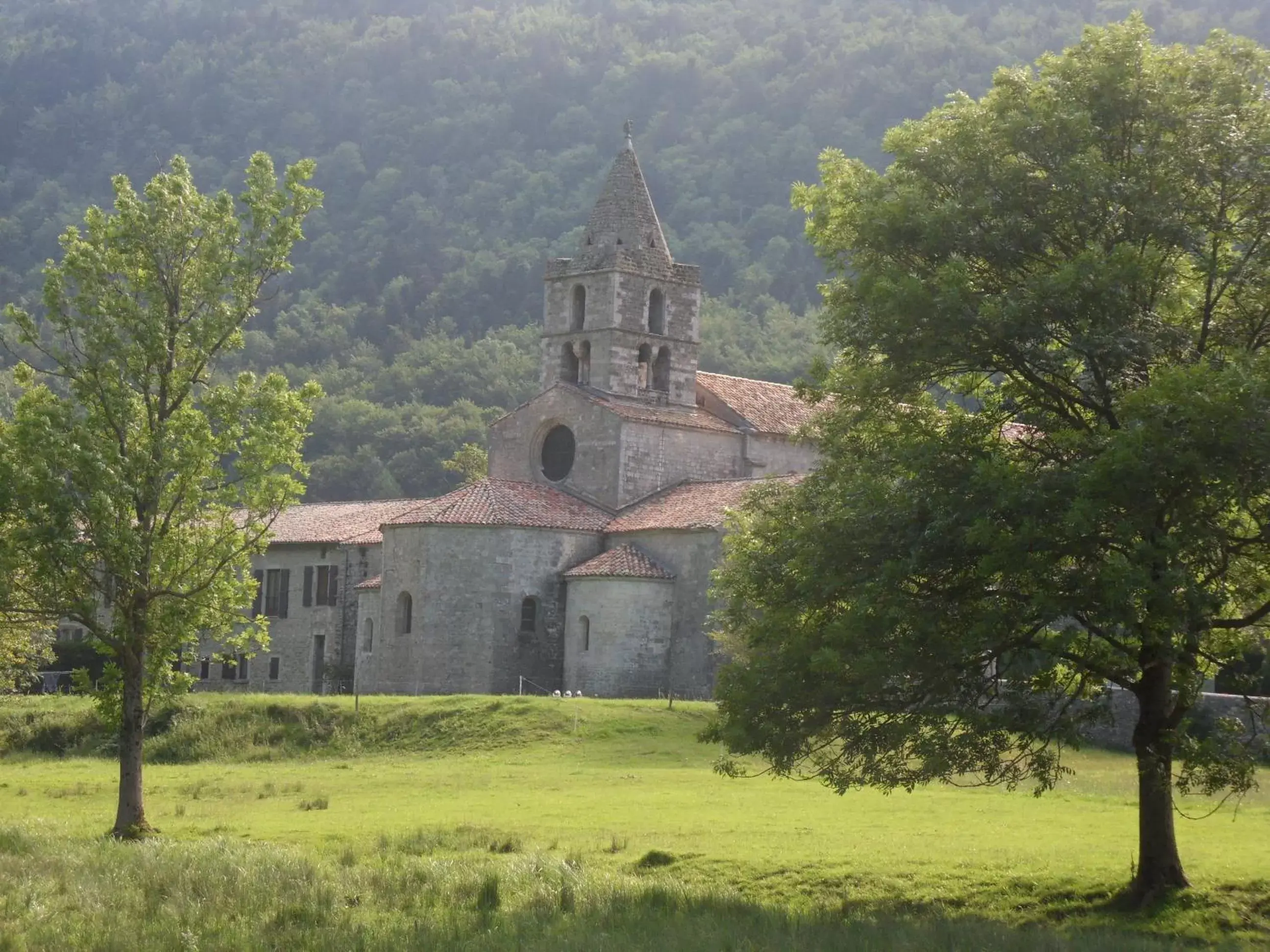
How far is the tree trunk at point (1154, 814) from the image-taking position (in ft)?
67.5

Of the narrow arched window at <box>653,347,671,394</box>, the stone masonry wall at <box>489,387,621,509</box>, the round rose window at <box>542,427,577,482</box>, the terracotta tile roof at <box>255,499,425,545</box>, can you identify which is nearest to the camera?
the stone masonry wall at <box>489,387,621,509</box>

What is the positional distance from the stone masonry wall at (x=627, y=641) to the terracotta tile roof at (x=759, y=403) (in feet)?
29.8

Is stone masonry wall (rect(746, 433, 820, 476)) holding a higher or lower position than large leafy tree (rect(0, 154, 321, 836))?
higher

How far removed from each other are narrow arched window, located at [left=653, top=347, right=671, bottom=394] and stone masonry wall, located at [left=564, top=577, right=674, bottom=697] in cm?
936

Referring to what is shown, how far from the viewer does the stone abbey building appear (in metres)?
48.9

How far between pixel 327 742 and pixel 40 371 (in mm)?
15254

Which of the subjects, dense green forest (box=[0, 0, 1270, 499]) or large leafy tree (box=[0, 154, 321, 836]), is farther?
dense green forest (box=[0, 0, 1270, 499])

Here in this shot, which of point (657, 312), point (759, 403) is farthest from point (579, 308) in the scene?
point (759, 403)

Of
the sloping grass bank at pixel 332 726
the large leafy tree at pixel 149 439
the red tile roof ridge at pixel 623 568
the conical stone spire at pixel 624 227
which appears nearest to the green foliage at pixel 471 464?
the conical stone spire at pixel 624 227

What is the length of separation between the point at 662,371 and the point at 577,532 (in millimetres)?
8183

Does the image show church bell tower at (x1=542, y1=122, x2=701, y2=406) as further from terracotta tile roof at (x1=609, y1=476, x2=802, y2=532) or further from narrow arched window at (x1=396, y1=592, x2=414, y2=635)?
narrow arched window at (x1=396, y1=592, x2=414, y2=635)

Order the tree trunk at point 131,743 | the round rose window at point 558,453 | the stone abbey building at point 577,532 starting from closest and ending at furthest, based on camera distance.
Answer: the tree trunk at point 131,743
the stone abbey building at point 577,532
the round rose window at point 558,453

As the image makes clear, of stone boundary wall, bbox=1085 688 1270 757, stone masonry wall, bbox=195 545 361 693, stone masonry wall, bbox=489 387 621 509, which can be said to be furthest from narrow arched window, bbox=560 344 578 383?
stone boundary wall, bbox=1085 688 1270 757

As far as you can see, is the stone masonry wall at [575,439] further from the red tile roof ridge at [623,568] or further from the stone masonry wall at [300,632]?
the stone masonry wall at [300,632]
